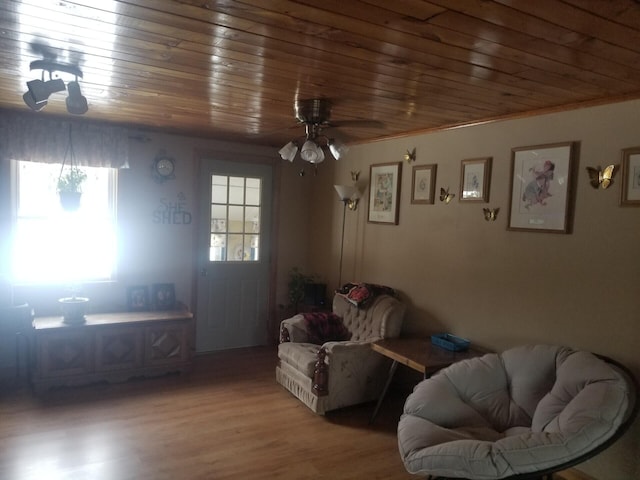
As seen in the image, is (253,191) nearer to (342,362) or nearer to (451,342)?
(342,362)

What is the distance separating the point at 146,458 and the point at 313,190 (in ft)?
11.4

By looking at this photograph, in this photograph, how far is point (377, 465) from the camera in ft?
9.78

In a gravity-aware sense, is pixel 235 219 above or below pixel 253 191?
below

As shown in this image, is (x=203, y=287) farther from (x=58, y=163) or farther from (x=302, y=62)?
(x=302, y=62)

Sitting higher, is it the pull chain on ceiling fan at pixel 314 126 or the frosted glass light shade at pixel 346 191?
the pull chain on ceiling fan at pixel 314 126

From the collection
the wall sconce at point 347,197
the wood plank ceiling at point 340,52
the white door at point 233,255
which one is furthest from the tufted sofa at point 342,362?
the wood plank ceiling at point 340,52

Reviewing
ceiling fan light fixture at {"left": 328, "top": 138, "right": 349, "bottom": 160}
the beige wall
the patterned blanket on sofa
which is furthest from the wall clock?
ceiling fan light fixture at {"left": 328, "top": 138, "right": 349, "bottom": 160}

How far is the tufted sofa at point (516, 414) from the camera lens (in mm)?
2061

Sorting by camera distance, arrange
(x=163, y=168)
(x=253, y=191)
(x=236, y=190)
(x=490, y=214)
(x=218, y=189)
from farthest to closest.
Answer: (x=253, y=191) → (x=236, y=190) → (x=218, y=189) → (x=163, y=168) → (x=490, y=214)

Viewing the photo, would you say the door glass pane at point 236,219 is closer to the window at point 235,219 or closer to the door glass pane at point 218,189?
the window at point 235,219

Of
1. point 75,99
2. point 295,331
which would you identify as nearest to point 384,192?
point 295,331

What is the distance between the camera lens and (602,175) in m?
2.78

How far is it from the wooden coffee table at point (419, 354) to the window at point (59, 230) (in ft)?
9.13

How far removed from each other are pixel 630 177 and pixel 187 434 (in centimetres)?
318
